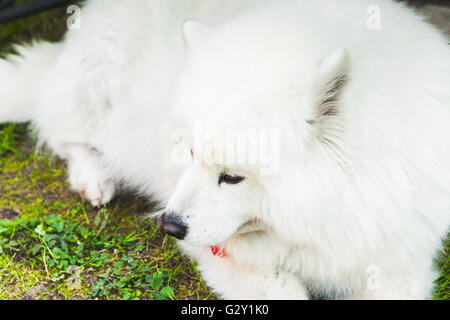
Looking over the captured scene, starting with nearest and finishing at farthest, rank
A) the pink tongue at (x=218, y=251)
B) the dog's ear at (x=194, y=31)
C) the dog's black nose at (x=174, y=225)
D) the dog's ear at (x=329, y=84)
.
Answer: the dog's ear at (x=329, y=84)
the dog's black nose at (x=174, y=225)
the dog's ear at (x=194, y=31)
the pink tongue at (x=218, y=251)

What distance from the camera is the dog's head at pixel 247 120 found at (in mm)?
1724

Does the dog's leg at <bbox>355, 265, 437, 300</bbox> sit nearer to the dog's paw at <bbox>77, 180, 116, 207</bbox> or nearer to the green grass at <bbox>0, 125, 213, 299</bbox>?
the green grass at <bbox>0, 125, 213, 299</bbox>

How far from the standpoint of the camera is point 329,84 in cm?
170

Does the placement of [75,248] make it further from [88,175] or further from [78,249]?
[88,175]

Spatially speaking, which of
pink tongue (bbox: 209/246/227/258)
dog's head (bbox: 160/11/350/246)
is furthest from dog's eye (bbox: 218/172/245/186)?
pink tongue (bbox: 209/246/227/258)

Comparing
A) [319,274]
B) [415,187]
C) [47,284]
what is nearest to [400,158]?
[415,187]

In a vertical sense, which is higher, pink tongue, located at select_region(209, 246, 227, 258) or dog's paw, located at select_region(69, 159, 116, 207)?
dog's paw, located at select_region(69, 159, 116, 207)

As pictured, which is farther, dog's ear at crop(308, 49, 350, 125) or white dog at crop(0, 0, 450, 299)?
white dog at crop(0, 0, 450, 299)

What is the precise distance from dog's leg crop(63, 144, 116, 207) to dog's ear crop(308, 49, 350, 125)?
1630 mm

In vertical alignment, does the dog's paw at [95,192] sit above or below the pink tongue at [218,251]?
above

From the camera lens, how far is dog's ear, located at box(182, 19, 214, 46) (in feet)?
6.68

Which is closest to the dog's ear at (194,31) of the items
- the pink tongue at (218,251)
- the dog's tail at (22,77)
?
the pink tongue at (218,251)

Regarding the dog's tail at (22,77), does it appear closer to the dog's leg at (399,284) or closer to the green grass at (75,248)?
the green grass at (75,248)
